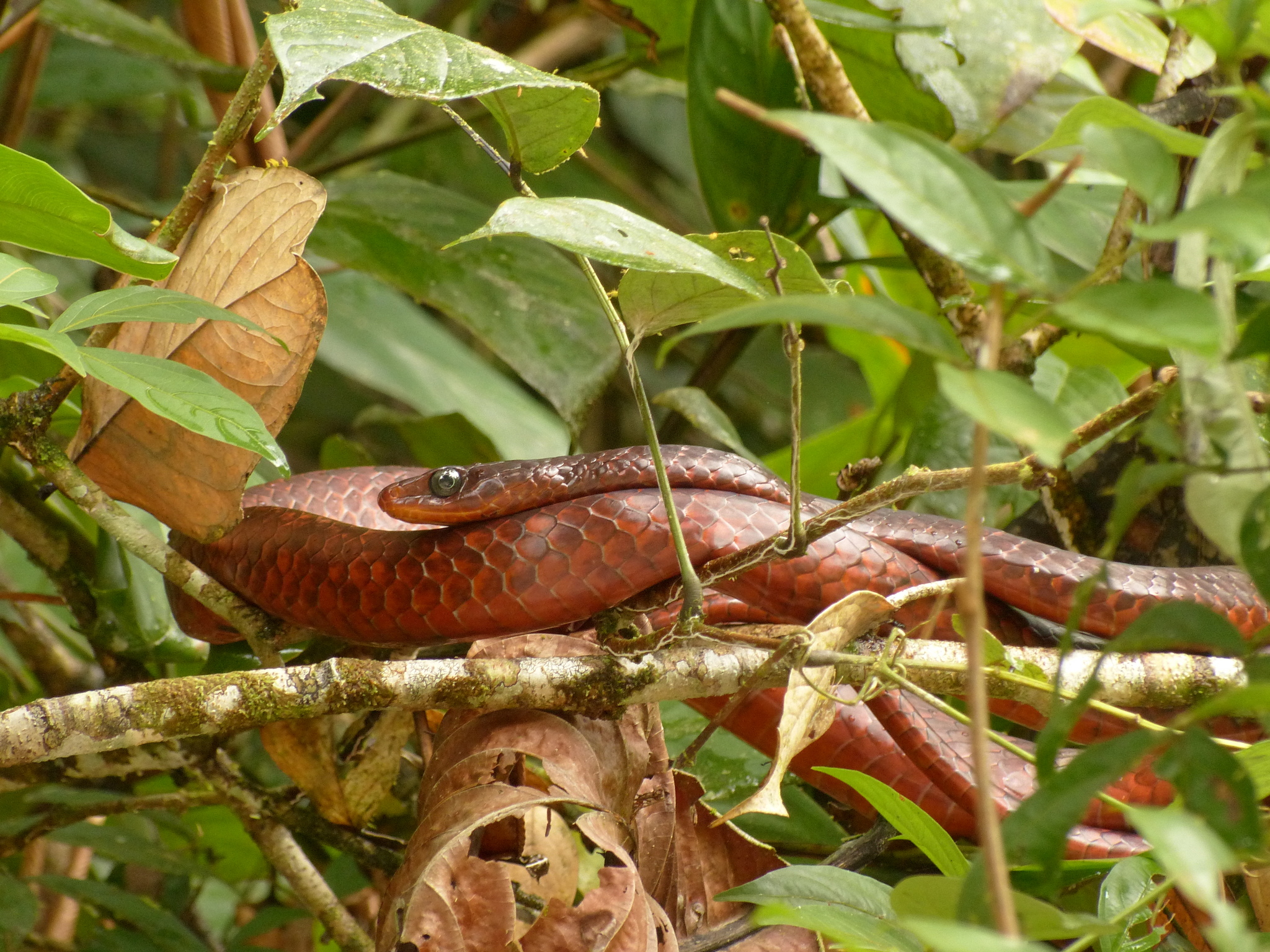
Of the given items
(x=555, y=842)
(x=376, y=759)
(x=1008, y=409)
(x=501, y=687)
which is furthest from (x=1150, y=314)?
(x=376, y=759)

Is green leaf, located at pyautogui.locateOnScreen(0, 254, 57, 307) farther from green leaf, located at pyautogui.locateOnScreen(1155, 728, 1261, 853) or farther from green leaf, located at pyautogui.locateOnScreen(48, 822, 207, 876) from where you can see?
green leaf, located at pyautogui.locateOnScreen(48, 822, 207, 876)

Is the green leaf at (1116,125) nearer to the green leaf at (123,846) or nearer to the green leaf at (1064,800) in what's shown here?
the green leaf at (1064,800)

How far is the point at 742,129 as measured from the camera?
2238mm

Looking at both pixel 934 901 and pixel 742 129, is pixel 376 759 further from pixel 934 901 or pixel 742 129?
pixel 742 129

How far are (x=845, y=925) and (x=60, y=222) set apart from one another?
3.50 feet

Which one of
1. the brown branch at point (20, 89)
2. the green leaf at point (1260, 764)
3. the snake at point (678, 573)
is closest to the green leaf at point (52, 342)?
the snake at point (678, 573)

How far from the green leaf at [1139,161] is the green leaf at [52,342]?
32.2 inches

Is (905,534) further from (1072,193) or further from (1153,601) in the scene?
(1072,193)

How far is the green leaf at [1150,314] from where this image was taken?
548mm

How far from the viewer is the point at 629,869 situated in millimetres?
1201

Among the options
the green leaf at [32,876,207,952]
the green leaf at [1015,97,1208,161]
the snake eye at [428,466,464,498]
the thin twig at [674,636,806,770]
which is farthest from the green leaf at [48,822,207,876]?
the green leaf at [1015,97,1208,161]

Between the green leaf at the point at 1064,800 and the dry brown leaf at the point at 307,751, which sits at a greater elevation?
the green leaf at the point at 1064,800

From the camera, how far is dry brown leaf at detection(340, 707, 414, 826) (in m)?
1.62

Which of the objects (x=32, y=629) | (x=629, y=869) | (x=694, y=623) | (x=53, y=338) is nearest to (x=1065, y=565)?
(x=694, y=623)
